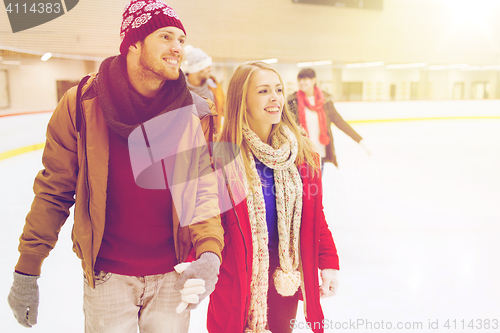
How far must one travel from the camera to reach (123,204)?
3.54 feet

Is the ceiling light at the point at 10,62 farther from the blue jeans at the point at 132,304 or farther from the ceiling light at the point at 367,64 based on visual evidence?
the ceiling light at the point at 367,64

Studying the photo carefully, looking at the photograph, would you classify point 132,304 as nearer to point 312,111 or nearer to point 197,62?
point 312,111

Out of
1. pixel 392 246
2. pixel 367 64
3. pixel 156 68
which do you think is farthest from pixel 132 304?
pixel 367 64

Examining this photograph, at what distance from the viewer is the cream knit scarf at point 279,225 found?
4.47 feet

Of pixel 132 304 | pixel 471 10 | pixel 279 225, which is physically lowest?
pixel 132 304

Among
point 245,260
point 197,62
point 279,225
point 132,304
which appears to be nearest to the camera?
point 132,304

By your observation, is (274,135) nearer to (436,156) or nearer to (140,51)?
(140,51)

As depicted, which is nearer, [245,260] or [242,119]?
[245,260]

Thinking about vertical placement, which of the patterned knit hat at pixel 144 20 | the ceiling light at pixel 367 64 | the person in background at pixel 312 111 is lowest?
the person in background at pixel 312 111

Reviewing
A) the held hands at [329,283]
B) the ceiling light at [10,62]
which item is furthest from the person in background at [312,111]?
the ceiling light at [10,62]

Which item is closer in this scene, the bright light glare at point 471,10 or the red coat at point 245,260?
the red coat at point 245,260

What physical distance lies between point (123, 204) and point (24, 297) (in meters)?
0.37

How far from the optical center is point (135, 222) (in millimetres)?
1084

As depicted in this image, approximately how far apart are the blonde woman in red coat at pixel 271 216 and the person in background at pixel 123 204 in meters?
0.23
